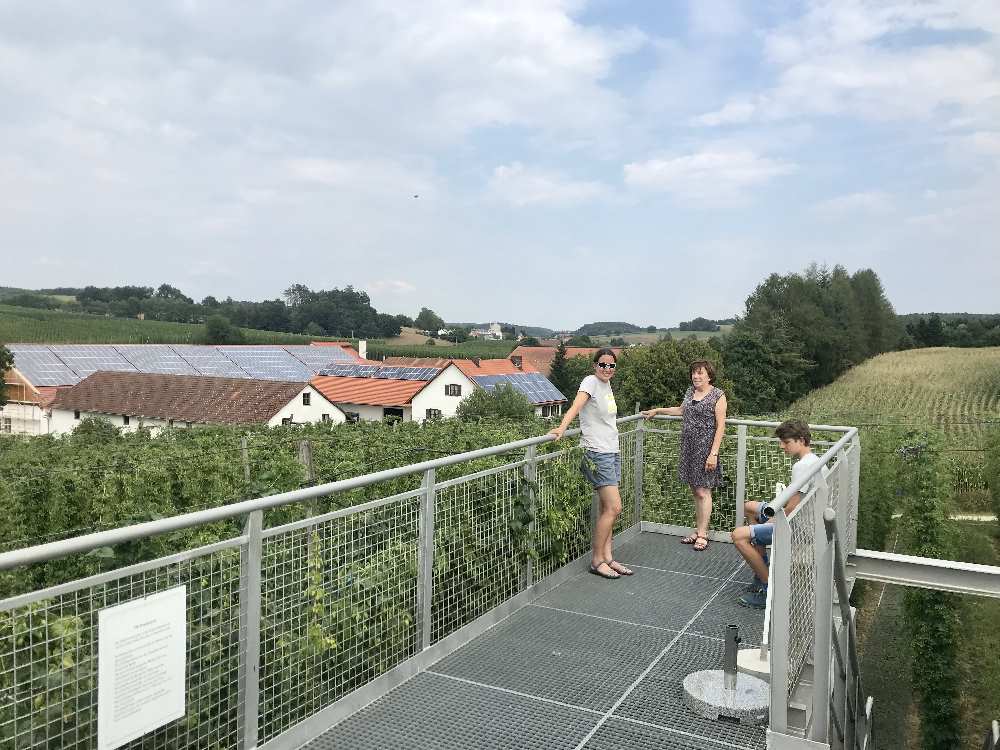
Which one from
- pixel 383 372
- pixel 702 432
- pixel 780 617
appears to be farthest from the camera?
pixel 383 372

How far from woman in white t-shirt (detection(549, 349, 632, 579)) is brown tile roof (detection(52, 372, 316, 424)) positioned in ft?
183

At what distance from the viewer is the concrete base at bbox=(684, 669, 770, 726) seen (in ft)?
13.2

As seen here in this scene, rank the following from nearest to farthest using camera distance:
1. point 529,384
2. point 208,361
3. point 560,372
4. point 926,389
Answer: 1. point 926,389
2. point 529,384
3. point 208,361
4. point 560,372

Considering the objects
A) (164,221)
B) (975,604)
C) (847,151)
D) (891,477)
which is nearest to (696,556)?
(891,477)

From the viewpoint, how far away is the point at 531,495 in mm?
5680

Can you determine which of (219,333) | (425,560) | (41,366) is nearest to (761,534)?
(425,560)

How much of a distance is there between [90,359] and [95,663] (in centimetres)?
8615

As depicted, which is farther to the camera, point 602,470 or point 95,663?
point 602,470

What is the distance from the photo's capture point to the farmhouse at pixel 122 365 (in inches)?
2739

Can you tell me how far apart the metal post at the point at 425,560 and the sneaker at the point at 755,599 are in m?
2.40

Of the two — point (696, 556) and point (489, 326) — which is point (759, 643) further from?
point (489, 326)

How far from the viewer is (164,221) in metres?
89.7

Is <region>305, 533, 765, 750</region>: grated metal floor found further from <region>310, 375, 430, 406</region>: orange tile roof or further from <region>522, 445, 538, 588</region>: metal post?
<region>310, 375, 430, 406</region>: orange tile roof

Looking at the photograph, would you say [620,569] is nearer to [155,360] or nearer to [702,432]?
[702,432]
